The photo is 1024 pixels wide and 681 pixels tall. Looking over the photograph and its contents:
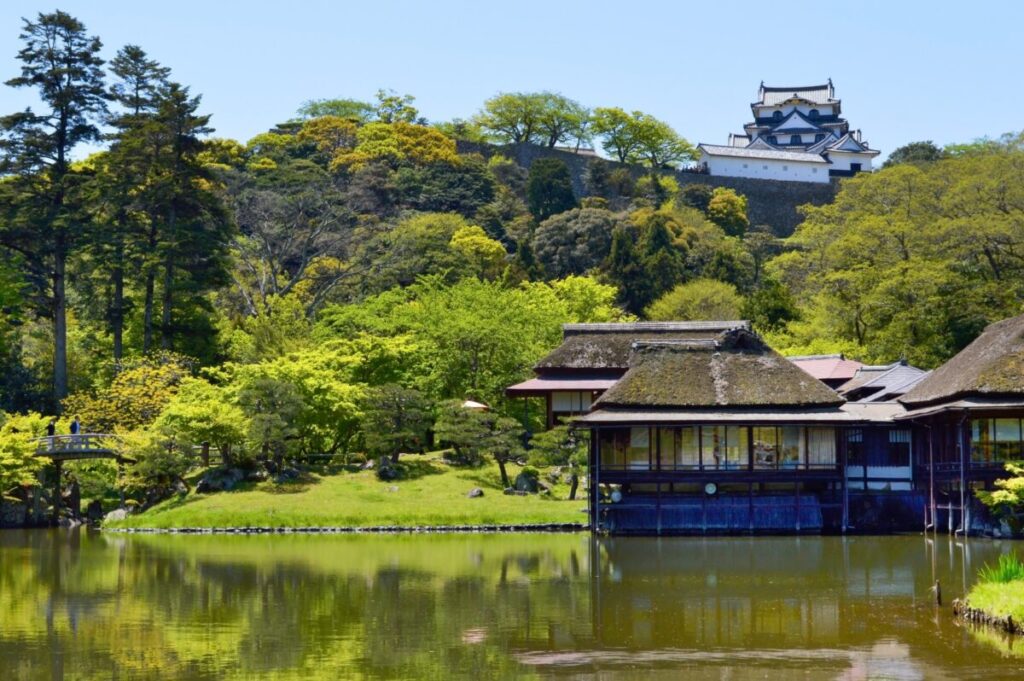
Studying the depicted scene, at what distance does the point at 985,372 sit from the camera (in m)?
34.9

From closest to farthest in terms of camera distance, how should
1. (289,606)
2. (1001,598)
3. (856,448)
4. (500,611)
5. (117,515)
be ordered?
1. (1001,598)
2. (500,611)
3. (289,606)
4. (856,448)
5. (117,515)

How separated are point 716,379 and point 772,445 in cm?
224

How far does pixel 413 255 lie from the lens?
222 feet

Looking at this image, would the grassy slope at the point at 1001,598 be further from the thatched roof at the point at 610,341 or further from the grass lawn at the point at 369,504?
the thatched roof at the point at 610,341

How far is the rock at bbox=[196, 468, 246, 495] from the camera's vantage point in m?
42.3

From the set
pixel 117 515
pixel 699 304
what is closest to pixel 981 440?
pixel 117 515

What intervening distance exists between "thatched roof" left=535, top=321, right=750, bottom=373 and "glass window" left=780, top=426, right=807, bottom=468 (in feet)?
34.4

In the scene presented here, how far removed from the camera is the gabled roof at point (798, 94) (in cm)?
10400

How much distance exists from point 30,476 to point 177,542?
723 centimetres

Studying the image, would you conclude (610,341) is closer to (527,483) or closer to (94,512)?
(527,483)

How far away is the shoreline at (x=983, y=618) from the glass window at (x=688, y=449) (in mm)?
15215

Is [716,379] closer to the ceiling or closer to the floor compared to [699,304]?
closer to the floor

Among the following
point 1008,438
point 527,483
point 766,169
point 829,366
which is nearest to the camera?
point 1008,438

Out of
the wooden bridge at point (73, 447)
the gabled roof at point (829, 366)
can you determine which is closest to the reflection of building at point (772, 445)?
the gabled roof at point (829, 366)
